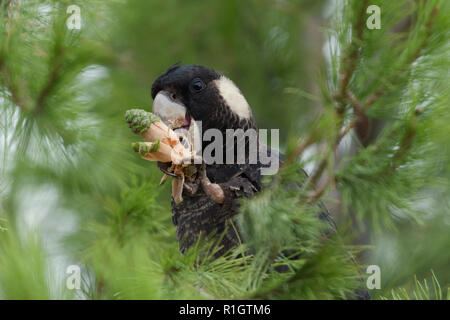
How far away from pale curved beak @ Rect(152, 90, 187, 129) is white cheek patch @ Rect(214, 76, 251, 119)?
163 mm

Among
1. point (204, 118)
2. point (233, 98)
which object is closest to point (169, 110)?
point (204, 118)

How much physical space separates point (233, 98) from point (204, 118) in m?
0.15

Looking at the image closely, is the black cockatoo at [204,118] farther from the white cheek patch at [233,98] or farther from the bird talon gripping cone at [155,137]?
the bird talon gripping cone at [155,137]

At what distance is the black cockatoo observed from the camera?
167 cm

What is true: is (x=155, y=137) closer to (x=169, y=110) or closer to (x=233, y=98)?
(x=169, y=110)

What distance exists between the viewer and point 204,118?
1.85m

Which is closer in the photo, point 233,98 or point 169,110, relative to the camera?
point 169,110

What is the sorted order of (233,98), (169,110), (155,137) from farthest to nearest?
(233,98) < (169,110) < (155,137)

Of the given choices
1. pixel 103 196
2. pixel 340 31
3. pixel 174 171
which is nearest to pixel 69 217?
pixel 103 196

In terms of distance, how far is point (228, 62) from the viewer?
3.35 metres

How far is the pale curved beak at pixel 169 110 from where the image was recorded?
5.81 feet

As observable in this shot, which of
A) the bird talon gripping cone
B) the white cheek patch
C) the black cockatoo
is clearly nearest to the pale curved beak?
the black cockatoo

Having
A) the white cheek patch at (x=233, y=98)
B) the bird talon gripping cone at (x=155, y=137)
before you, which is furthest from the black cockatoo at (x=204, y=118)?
the bird talon gripping cone at (x=155, y=137)
